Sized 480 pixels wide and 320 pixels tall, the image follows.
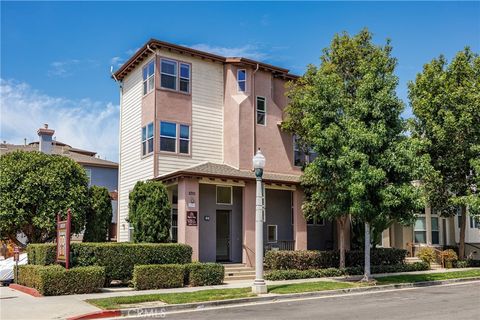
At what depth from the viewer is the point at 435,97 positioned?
27125mm

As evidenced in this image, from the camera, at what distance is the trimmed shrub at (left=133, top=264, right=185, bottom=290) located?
1716 cm

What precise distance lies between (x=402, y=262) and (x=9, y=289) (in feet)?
60.9

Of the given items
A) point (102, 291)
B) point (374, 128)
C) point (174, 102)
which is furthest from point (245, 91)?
point (102, 291)

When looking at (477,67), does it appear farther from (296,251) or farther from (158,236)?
(158,236)

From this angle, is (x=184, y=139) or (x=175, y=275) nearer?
(x=175, y=275)

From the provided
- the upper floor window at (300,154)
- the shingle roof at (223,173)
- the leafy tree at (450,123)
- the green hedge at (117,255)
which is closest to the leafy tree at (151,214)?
the shingle roof at (223,173)

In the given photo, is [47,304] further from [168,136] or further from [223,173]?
[168,136]

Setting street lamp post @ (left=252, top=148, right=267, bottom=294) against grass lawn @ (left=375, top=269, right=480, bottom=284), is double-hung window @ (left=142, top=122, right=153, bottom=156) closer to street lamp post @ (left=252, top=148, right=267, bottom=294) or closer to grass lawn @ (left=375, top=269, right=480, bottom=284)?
street lamp post @ (left=252, top=148, right=267, bottom=294)

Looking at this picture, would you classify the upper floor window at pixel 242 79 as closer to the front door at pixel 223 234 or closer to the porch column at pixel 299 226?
the porch column at pixel 299 226

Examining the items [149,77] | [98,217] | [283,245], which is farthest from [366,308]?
[149,77]

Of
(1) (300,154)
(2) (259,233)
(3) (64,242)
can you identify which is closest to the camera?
(3) (64,242)

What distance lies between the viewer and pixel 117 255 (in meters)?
17.6

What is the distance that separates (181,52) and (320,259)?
12.0 m

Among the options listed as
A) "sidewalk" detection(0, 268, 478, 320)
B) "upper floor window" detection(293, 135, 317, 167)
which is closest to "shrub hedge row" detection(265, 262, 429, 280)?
"sidewalk" detection(0, 268, 478, 320)
